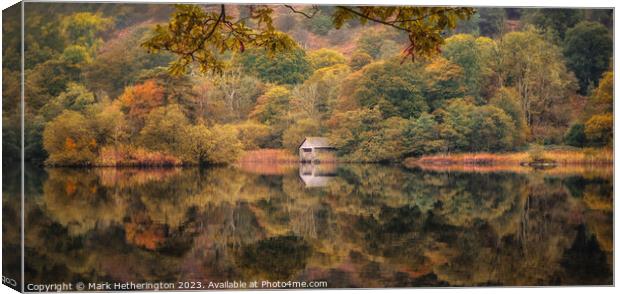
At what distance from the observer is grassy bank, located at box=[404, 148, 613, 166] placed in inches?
468

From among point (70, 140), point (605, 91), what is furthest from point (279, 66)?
point (605, 91)

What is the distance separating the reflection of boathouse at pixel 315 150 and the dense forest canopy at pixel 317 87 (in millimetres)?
104

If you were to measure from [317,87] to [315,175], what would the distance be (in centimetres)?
108

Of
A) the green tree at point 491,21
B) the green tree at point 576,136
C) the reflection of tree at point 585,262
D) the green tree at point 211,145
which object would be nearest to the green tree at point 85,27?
the green tree at point 211,145

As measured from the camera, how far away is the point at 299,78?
11.8m

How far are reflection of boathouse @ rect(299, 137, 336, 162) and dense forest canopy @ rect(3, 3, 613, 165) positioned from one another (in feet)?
0.34

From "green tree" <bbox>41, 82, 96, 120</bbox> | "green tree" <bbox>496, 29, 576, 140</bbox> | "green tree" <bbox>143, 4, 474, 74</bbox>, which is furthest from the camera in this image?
"green tree" <bbox>496, 29, 576, 140</bbox>

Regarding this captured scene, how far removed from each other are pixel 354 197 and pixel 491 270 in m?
1.78

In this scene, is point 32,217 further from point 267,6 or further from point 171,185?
point 267,6

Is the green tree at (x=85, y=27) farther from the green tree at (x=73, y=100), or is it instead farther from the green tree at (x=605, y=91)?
the green tree at (x=605, y=91)

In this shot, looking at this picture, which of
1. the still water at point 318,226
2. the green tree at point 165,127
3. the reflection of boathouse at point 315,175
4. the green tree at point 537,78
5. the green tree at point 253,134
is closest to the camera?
the still water at point 318,226

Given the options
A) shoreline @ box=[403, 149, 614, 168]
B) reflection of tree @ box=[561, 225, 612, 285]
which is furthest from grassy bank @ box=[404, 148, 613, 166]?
reflection of tree @ box=[561, 225, 612, 285]

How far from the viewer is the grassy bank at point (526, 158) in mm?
11875

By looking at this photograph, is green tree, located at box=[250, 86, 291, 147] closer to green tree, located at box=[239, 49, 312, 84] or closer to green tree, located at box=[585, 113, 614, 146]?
green tree, located at box=[239, 49, 312, 84]
